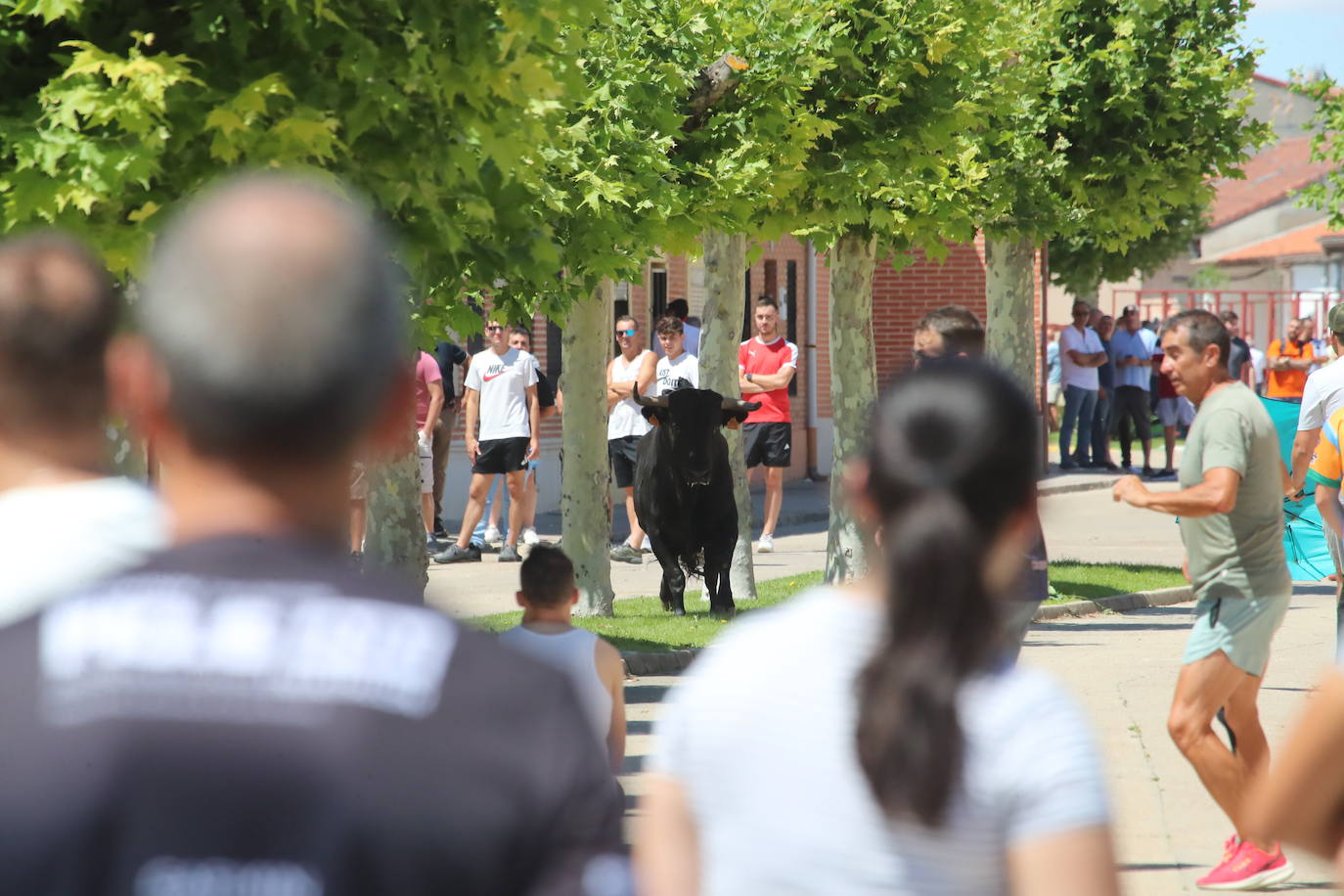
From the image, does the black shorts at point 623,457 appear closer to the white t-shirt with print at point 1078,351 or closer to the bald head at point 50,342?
the white t-shirt with print at point 1078,351

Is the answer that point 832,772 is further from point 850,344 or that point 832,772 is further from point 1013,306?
point 1013,306

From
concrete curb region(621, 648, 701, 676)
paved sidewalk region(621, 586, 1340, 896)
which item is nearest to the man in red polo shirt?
paved sidewalk region(621, 586, 1340, 896)

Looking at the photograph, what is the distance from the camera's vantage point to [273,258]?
5.37 feet

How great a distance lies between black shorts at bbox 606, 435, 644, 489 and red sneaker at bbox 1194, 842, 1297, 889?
10.8 metres

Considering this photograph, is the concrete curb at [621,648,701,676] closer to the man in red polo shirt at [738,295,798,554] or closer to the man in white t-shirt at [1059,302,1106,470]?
the man in red polo shirt at [738,295,798,554]

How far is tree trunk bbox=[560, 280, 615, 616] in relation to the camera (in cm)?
1294

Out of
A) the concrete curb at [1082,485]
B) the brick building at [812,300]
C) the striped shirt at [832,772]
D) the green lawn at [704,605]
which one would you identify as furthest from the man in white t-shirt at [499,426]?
the striped shirt at [832,772]

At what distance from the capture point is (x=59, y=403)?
111 inches

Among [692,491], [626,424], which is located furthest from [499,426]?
[692,491]

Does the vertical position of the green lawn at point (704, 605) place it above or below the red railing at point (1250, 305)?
below

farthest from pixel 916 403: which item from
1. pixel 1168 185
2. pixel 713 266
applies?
pixel 1168 185

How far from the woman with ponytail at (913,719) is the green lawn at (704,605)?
293 inches

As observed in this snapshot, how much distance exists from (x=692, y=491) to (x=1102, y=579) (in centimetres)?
455

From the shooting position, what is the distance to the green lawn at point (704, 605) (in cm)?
1199
